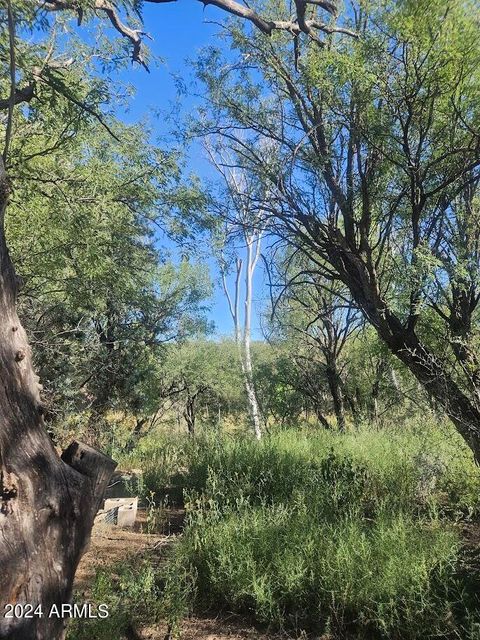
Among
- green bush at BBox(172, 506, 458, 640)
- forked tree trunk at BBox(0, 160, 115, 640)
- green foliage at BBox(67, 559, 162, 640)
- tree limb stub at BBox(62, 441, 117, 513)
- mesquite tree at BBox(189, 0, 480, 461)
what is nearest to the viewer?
forked tree trunk at BBox(0, 160, 115, 640)

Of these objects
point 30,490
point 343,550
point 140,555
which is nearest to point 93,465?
point 30,490

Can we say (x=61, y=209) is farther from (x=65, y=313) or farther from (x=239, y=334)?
(x=239, y=334)

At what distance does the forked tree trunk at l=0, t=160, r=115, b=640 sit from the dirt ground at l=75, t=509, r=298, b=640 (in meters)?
1.44

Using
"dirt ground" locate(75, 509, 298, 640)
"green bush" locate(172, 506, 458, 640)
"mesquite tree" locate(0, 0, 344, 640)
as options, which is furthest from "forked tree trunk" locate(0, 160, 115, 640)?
"green bush" locate(172, 506, 458, 640)

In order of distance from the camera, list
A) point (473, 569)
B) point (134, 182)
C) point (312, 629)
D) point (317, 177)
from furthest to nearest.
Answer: point (134, 182), point (317, 177), point (473, 569), point (312, 629)

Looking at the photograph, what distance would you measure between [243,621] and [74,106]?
14.9 ft

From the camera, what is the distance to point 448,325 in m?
6.70

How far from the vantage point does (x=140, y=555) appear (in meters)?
4.27

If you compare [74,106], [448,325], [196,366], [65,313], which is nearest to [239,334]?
[196,366]

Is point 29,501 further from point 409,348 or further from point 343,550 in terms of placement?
point 409,348

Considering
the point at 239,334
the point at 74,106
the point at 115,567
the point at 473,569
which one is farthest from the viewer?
the point at 239,334

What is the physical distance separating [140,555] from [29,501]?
9.09ft

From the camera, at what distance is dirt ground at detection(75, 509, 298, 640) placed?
3.13 meters

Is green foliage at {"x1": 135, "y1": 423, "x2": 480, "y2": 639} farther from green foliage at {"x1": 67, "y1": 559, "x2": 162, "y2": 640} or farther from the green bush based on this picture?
green foliage at {"x1": 67, "y1": 559, "x2": 162, "y2": 640}
